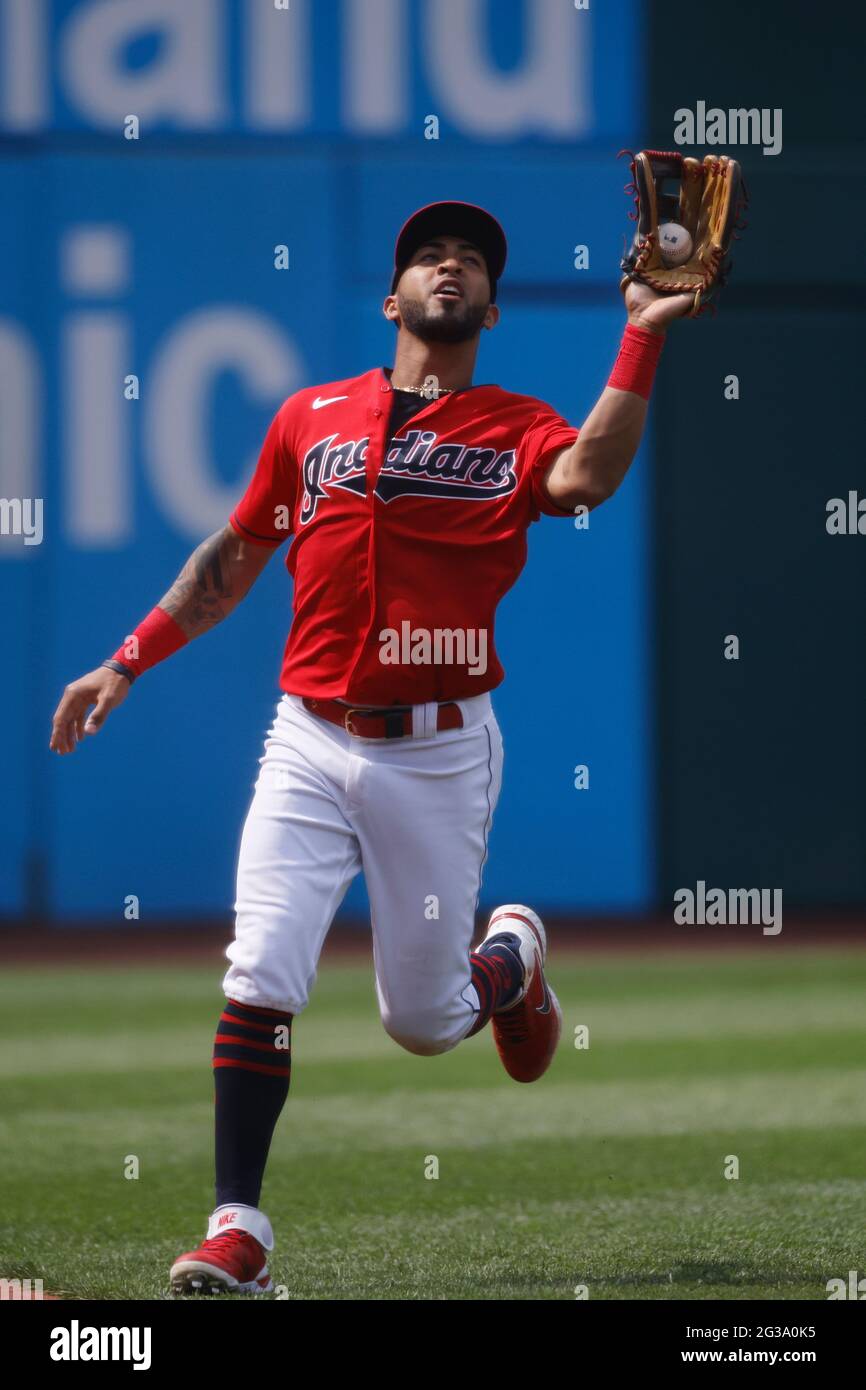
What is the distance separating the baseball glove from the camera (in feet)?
12.4

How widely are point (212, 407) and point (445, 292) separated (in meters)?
8.13

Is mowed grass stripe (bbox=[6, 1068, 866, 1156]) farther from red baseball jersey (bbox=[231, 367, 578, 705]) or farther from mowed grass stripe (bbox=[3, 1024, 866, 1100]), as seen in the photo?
red baseball jersey (bbox=[231, 367, 578, 705])

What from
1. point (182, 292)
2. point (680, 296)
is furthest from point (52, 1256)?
point (182, 292)

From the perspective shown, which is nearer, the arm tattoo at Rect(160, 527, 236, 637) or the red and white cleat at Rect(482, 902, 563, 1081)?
the arm tattoo at Rect(160, 527, 236, 637)

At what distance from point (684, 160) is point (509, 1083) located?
14.0 feet

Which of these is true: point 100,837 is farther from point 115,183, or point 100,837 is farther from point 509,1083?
point 509,1083

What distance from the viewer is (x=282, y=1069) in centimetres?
396

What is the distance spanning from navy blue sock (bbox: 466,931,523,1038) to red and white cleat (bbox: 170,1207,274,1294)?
0.81 meters

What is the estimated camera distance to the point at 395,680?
4.07 meters

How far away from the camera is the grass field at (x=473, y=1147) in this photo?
4191 millimetres

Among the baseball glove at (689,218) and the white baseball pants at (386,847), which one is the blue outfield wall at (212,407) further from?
the baseball glove at (689,218)
